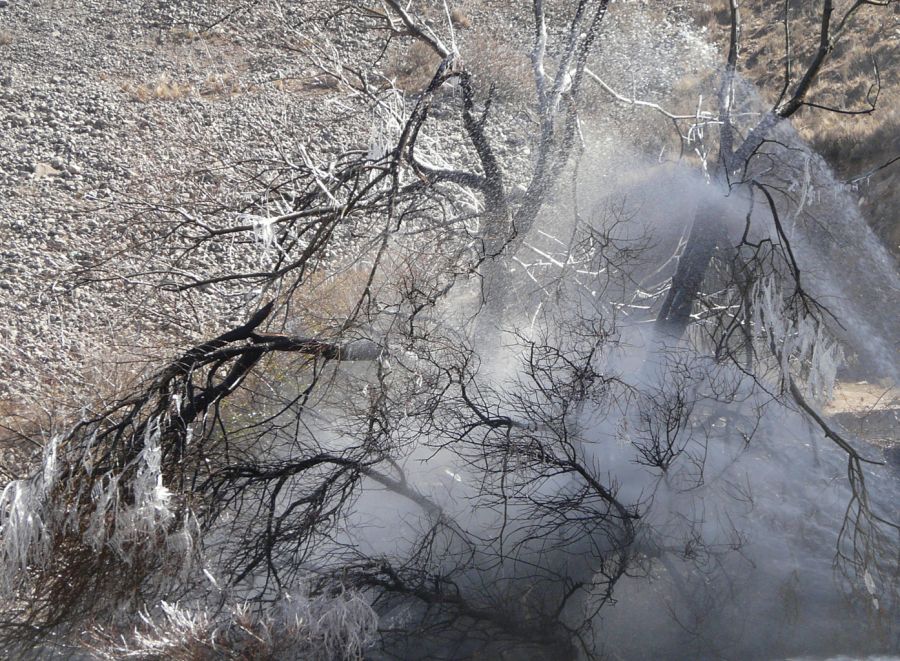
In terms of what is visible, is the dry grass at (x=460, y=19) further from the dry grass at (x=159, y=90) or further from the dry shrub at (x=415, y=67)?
the dry grass at (x=159, y=90)

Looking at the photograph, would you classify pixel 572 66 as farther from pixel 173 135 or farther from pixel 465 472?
pixel 173 135

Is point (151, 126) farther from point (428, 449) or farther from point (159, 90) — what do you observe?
point (428, 449)

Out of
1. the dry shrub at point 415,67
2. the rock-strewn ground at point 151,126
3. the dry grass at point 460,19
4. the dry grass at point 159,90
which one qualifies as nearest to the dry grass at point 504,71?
the rock-strewn ground at point 151,126

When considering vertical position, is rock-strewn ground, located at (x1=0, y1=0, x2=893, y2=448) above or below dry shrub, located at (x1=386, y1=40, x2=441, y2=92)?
below

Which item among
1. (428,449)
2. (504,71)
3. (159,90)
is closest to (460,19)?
(504,71)

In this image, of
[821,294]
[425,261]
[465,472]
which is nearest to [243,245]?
[425,261]

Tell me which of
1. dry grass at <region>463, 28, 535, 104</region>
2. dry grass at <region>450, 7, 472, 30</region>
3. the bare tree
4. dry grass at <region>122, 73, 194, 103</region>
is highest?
dry grass at <region>450, 7, 472, 30</region>

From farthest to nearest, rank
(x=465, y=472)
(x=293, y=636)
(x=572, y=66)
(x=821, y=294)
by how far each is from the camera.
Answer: (x=572, y=66) → (x=821, y=294) → (x=465, y=472) → (x=293, y=636)

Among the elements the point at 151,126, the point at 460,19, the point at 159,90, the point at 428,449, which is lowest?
the point at 428,449

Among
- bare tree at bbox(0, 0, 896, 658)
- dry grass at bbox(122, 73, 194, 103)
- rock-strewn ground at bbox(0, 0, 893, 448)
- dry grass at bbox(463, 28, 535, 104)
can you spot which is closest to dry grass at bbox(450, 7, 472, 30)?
rock-strewn ground at bbox(0, 0, 893, 448)

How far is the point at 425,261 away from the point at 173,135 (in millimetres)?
8380

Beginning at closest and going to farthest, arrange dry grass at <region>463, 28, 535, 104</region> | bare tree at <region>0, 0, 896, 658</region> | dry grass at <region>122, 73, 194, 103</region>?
1. bare tree at <region>0, 0, 896, 658</region>
2. dry grass at <region>463, 28, 535, 104</region>
3. dry grass at <region>122, 73, 194, 103</region>

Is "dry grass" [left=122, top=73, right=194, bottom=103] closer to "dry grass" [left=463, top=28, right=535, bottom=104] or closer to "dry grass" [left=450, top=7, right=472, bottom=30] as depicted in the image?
"dry grass" [left=450, top=7, right=472, bottom=30]

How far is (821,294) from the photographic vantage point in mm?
7062
